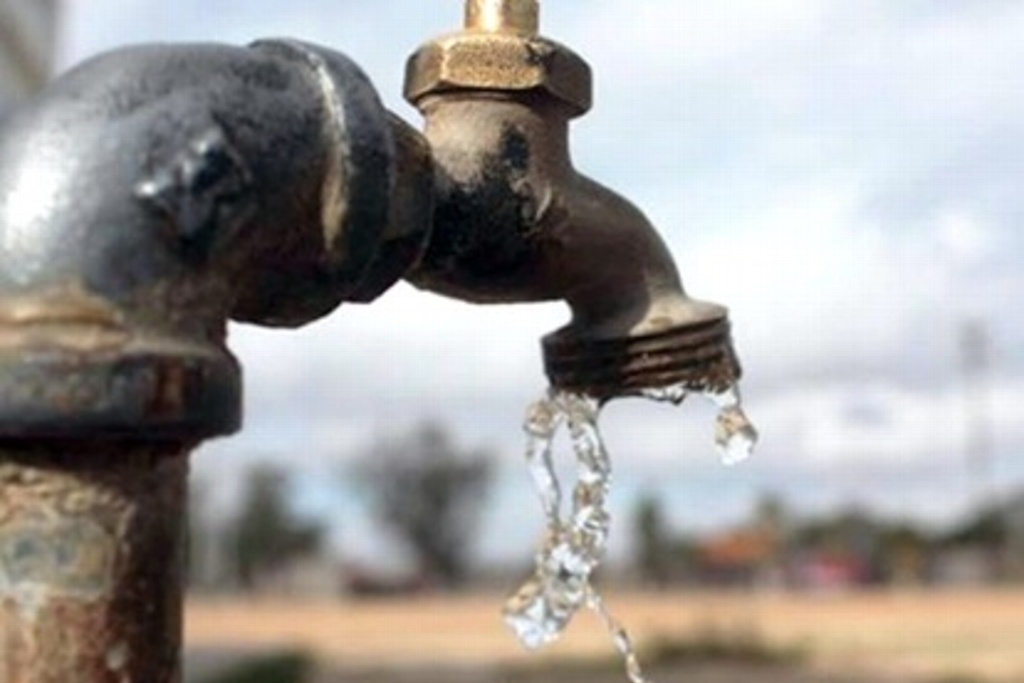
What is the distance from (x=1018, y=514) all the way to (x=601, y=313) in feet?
138

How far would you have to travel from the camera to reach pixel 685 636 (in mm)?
16016

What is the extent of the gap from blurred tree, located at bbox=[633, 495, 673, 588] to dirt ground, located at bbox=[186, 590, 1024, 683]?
27.7 ft

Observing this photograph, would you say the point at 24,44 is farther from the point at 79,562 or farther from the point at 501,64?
the point at 79,562

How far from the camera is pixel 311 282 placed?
862mm

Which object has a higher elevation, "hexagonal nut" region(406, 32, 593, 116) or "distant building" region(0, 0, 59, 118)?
"distant building" region(0, 0, 59, 118)

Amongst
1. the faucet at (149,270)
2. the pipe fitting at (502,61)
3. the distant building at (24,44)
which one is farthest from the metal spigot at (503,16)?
the distant building at (24,44)

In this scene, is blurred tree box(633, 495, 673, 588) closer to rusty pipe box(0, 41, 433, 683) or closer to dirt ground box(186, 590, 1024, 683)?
dirt ground box(186, 590, 1024, 683)

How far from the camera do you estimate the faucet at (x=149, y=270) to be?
74cm

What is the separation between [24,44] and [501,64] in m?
6.68

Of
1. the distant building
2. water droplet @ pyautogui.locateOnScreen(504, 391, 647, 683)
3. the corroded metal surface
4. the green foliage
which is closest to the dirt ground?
the green foliage

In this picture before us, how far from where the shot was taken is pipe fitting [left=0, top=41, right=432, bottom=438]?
2.42ft

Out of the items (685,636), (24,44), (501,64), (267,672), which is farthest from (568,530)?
(685,636)

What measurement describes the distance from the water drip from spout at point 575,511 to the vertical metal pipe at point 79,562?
14.2 inches

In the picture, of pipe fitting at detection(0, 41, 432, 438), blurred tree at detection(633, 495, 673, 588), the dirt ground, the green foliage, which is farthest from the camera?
blurred tree at detection(633, 495, 673, 588)
